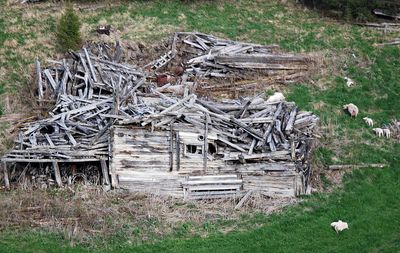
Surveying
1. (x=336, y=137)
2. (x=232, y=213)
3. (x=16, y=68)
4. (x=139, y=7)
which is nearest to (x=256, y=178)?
(x=232, y=213)

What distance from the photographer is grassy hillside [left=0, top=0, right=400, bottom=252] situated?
18.3m

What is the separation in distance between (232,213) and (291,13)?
17446 millimetres

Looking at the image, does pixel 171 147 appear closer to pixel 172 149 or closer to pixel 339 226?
pixel 172 149

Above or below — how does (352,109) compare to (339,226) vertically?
above

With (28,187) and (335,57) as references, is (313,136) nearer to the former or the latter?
(335,57)

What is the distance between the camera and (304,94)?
26.0m

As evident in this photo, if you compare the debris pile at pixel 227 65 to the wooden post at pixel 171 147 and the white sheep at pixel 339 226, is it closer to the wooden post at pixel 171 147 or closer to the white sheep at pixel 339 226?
the wooden post at pixel 171 147

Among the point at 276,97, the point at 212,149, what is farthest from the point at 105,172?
the point at 276,97

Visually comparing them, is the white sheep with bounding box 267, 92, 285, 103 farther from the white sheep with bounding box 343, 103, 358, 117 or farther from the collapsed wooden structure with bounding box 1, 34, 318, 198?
the white sheep with bounding box 343, 103, 358, 117

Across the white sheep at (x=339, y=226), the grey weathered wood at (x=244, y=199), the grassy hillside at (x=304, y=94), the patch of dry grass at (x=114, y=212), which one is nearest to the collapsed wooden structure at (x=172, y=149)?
the grey weathered wood at (x=244, y=199)

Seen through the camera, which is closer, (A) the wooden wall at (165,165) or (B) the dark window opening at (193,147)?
(A) the wooden wall at (165,165)

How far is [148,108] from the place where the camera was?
2092 cm

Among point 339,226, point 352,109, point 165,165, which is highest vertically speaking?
point 352,109

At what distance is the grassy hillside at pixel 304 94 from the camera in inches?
720
